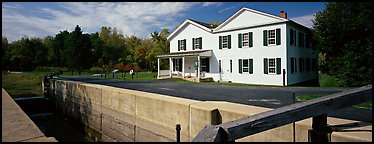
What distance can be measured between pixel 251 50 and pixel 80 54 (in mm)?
34204

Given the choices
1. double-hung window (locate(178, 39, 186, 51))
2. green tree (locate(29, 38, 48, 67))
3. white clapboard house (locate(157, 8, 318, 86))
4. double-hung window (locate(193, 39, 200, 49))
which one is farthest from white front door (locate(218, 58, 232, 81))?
green tree (locate(29, 38, 48, 67))

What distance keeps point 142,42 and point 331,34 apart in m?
50.2

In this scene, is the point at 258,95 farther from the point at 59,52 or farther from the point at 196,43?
the point at 59,52

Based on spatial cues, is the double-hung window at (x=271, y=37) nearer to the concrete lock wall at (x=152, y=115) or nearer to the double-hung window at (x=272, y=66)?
the double-hung window at (x=272, y=66)

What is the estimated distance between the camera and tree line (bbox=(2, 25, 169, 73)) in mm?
42875

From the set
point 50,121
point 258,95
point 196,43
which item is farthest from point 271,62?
point 50,121

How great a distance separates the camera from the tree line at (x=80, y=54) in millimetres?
42875

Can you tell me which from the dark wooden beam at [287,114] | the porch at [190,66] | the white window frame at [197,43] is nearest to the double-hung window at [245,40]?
the porch at [190,66]

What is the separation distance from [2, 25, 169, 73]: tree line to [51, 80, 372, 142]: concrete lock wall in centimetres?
2947

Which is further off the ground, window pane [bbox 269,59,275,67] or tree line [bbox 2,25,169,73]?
tree line [bbox 2,25,169,73]

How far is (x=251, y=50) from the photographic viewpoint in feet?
64.2

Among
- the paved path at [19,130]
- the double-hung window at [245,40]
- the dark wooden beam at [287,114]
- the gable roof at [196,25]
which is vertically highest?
the gable roof at [196,25]

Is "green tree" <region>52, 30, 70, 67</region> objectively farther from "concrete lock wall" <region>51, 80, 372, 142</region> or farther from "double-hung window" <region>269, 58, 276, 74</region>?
"double-hung window" <region>269, 58, 276, 74</region>

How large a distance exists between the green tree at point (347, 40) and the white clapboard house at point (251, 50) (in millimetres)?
2325
